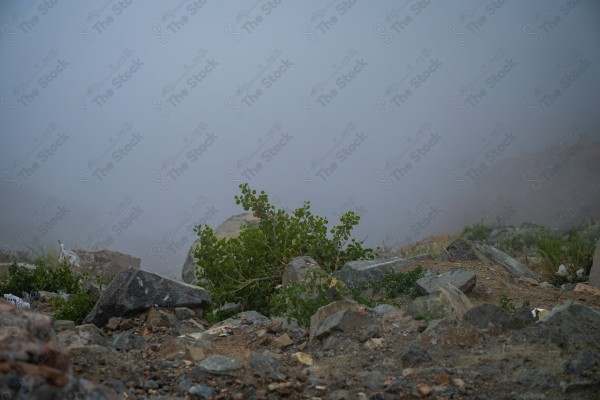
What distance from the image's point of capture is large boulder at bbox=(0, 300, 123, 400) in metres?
2.82

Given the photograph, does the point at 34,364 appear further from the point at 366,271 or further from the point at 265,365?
the point at 366,271

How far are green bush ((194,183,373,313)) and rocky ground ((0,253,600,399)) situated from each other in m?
1.85

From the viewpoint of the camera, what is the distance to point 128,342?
20.0ft

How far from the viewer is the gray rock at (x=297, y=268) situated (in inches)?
313

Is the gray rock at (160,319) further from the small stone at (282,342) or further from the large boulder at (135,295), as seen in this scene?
the small stone at (282,342)

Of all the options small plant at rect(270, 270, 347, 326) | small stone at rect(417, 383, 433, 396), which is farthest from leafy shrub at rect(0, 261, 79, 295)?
small stone at rect(417, 383, 433, 396)

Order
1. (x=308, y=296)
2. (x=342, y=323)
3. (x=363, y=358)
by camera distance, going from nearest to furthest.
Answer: (x=363, y=358), (x=342, y=323), (x=308, y=296)

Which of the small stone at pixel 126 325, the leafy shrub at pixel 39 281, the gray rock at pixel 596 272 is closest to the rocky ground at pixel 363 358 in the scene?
the small stone at pixel 126 325

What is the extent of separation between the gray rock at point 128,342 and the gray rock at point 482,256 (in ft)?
19.0

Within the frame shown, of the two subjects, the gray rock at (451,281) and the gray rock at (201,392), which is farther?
the gray rock at (451,281)

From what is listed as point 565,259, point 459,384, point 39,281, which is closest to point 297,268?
point 459,384

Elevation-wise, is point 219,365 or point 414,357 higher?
point 219,365

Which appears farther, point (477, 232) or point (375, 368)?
point (477, 232)

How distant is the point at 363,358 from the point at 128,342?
8.47 ft
